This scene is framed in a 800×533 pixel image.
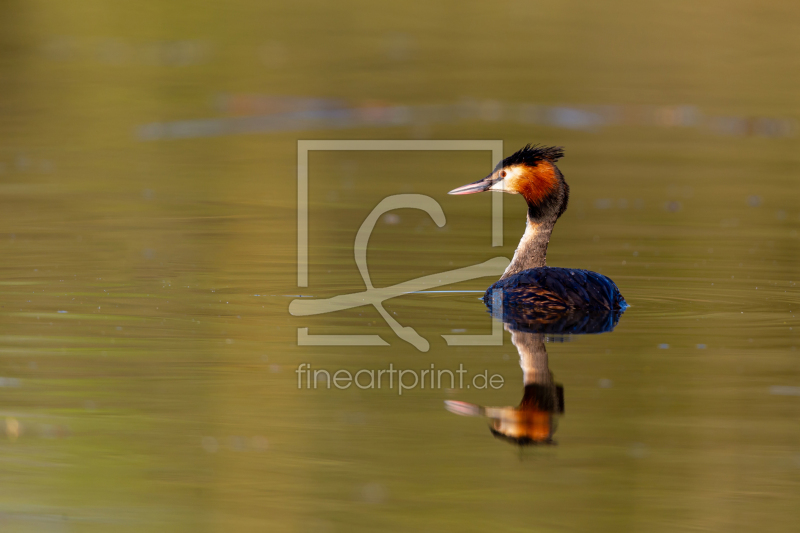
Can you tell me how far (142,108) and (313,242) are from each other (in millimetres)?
7432

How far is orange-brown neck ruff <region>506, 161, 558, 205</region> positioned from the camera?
891 cm

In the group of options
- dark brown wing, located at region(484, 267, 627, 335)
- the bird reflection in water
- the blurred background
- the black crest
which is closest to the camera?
the blurred background

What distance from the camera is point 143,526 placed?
4.59m

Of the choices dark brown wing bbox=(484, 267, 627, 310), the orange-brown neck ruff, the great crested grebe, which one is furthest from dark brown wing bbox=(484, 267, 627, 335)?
the orange-brown neck ruff

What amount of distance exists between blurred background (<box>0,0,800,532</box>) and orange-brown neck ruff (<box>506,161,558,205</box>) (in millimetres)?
698

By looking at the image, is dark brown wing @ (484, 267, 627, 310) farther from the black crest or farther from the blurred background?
the black crest

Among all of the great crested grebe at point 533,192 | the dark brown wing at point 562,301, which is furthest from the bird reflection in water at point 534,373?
the great crested grebe at point 533,192

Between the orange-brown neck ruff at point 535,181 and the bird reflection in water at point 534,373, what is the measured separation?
105cm

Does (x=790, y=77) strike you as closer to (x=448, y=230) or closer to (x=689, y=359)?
(x=448, y=230)

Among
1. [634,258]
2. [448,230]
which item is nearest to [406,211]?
[448,230]

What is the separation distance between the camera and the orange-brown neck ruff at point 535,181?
8.91 meters

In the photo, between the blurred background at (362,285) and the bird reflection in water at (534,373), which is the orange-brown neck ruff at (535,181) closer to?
the blurred background at (362,285)

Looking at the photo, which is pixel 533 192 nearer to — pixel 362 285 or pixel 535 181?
pixel 535 181

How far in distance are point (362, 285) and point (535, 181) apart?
1.40 metres
